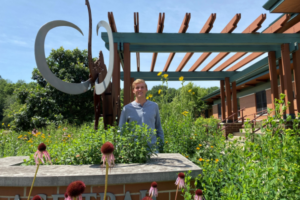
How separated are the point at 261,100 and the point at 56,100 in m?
14.3

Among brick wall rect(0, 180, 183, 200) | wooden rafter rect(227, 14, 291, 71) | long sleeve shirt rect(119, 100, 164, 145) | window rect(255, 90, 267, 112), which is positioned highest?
wooden rafter rect(227, 14, 291, 71)

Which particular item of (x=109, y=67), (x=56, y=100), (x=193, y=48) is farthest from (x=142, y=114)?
(x=56, y=100)

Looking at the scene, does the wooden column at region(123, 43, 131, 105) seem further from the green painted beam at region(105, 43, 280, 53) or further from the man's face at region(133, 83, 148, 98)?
the man's face at region(133, 83, 148, 98)

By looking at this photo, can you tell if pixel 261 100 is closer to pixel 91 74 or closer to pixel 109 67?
pixel 91 74

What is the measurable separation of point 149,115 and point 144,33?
503cm

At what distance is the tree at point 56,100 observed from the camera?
13.8 metres

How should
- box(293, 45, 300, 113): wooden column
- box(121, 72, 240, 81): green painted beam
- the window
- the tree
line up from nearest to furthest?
box(293, 45, 300, 113): wooden column, box(121, 72, 240, 81): green painted beam, the tree, the window

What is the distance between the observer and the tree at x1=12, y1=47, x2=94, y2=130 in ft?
45.1

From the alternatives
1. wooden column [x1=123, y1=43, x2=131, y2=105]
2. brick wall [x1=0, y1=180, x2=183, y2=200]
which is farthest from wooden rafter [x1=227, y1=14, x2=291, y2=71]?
brick wall [x1=0, y1=180, x2=183, y2=200]

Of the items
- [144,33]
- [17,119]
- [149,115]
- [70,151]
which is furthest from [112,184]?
[17,119]

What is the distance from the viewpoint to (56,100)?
14.1 m

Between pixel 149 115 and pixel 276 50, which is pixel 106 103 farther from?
pixel 276 50

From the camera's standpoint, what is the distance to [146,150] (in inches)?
96.0

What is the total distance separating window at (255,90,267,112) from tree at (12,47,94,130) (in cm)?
1207
